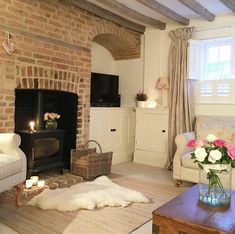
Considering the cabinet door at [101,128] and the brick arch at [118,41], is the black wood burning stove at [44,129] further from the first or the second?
the brick arch at [118,41]

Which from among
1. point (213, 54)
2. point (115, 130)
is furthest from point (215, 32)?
point (115, 130)

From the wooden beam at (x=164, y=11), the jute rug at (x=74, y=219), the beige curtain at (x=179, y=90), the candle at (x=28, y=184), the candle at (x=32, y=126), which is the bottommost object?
the jute rug at (x=74, y=219)

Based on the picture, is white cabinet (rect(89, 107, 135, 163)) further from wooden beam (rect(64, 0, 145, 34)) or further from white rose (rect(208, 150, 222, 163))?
white rose (rect(208, 150, 222, 163))

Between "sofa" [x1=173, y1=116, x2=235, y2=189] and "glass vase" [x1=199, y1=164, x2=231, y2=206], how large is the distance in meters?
1.33

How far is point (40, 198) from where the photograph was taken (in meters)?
2.82

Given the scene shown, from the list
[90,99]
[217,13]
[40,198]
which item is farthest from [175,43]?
[40,198]

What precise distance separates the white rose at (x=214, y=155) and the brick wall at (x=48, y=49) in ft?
7.69

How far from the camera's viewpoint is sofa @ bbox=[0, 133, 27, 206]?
243 cm

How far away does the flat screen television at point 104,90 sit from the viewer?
4.62 meters

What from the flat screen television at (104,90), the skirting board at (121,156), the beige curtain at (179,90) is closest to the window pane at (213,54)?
the beige curtain at (179,90)

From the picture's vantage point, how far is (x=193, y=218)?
165cm

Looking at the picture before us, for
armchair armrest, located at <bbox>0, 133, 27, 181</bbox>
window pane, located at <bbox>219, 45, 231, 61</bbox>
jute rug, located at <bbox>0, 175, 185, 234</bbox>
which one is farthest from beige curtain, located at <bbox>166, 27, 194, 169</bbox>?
armchair armrest, located at <bbox>0, 133, 27, 181</bbox>

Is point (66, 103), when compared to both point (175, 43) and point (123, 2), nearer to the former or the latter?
point (123, 2)

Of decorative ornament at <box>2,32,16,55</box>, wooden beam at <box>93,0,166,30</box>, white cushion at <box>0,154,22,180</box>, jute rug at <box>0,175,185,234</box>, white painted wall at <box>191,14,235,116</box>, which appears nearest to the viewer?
jute rug at <box>0,175,185,234</box>
